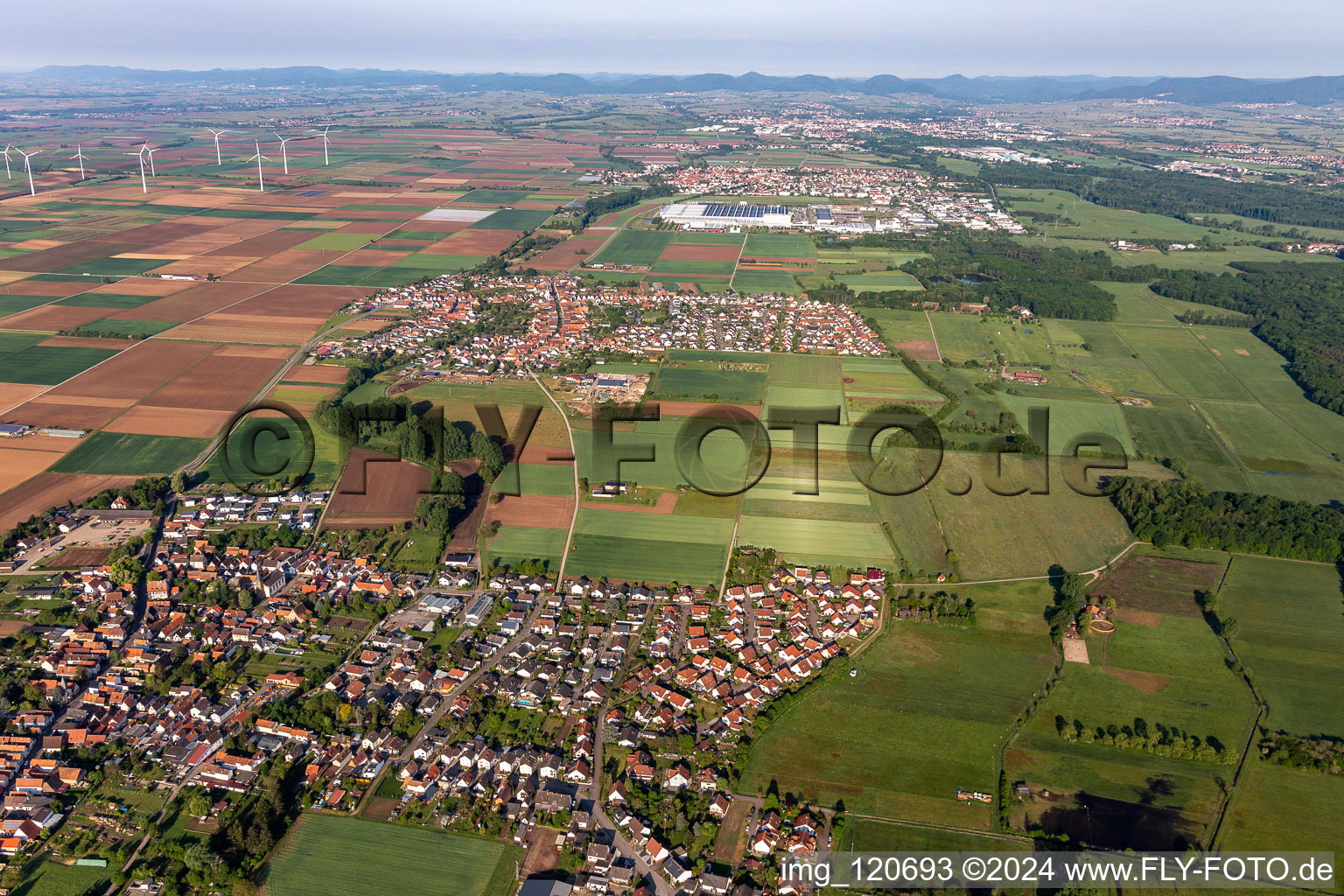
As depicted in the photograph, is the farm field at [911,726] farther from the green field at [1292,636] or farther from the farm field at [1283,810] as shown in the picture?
the green field at [1292,636]

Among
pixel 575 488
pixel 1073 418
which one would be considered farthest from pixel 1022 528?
pixel 575 488

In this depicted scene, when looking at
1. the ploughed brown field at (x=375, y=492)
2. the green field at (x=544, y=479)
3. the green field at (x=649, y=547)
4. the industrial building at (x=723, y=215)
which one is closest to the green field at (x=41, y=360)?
the ploughed brown field at (x=375, y=492)

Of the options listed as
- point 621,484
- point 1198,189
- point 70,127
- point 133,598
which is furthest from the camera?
point 70,127

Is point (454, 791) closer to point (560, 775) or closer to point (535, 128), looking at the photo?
point (560, 775)

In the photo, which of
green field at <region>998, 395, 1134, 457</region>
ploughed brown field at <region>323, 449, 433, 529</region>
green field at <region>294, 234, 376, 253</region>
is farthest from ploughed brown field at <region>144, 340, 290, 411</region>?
green field at <region>998, 395, 1134, 457</region>

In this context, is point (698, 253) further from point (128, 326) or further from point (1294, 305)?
point (1294, 305)

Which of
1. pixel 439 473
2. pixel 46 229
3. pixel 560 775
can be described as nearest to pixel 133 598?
pixel 439 473
